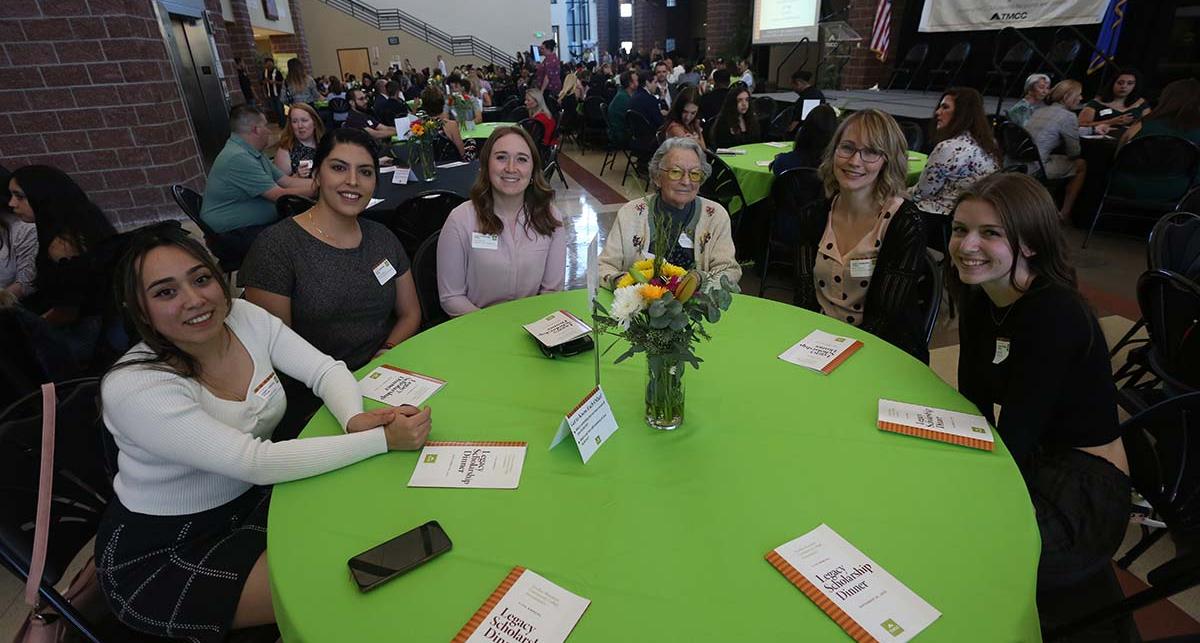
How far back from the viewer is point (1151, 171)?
13.2ft

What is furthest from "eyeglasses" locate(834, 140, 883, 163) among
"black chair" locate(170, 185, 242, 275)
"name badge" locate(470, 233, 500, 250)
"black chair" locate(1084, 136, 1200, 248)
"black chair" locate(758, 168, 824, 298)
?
"black chair" locate(170, 185, 242, 275)

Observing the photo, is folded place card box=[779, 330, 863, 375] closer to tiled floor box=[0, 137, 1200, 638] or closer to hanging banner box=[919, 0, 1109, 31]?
tiled floor box=[0, 137, 1200, 638]

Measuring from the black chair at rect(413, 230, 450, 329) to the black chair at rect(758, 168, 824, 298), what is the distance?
5.65 feet

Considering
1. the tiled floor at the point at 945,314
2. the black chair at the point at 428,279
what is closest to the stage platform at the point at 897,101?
the tiled floor at the point at 945,314

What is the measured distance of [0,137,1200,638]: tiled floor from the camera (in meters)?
1.74

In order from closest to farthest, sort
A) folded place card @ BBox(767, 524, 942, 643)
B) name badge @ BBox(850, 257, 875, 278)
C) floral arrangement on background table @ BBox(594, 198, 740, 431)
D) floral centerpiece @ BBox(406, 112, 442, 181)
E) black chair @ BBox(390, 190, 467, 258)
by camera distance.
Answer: folded place card @ BBox(767, 524, 942, 643) < floral arrangement on background table @ BBox(594, 198, 740, 431) < name badge @ BBox(850, 257, 875, 278) < black chair @ BBox(390, 190, 467, 258) < floral centerpiece @ BBox(406, 112, 442, 181)

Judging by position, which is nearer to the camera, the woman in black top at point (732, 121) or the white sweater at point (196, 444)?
the white sweater at point (196, 444)

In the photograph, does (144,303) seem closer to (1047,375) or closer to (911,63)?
(1047,375)

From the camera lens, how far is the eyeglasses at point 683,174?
223cm

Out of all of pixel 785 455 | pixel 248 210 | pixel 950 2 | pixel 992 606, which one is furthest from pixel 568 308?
pixel 950 2

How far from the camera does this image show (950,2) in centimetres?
777

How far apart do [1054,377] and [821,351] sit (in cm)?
51

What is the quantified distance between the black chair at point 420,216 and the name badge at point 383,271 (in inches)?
35.7

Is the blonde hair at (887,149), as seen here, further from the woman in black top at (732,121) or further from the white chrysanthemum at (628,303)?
the woman in black top at (732,121)
